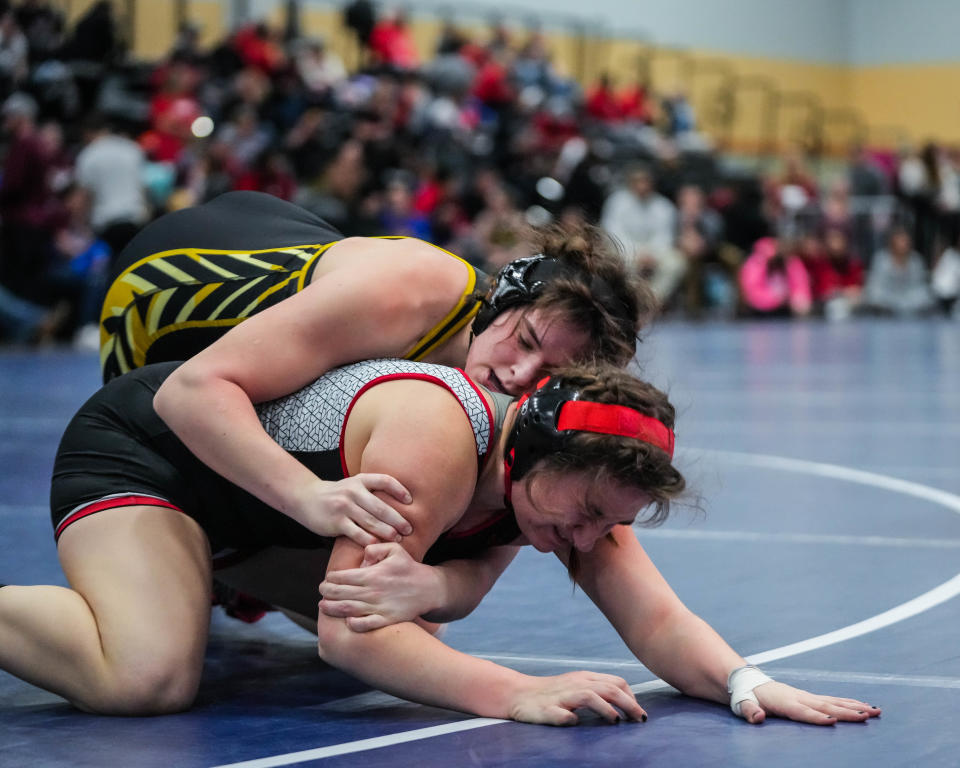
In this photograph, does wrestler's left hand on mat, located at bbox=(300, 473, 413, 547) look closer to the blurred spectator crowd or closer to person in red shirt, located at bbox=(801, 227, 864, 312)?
the blurred spectator crowd

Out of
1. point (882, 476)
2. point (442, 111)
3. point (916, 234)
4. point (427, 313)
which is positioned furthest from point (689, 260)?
point (427, 313)

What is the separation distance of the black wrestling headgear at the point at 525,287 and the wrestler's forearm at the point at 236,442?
491 mm

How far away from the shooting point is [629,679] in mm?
2373

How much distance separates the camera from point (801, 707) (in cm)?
209

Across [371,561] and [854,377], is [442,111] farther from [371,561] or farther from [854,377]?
[371,561]

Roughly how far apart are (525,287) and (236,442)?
599 mm

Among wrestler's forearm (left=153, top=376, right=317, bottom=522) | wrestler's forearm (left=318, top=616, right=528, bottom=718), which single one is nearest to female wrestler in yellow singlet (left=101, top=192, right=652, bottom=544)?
wrestler's forearm (left=153, top=376, right=317, bottom=522)

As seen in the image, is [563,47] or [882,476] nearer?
[882,476]

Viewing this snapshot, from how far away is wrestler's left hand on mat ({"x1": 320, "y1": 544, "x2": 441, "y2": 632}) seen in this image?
2078mm

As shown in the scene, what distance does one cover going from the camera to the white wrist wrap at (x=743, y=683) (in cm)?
213

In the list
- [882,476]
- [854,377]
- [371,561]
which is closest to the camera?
[371,561]

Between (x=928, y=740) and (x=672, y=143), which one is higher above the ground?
(x=672, y=143)

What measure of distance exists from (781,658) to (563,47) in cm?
1682

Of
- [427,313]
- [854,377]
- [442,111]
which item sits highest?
[442,111]
